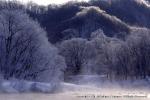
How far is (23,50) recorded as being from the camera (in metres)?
39.3

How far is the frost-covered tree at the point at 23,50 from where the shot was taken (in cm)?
3812

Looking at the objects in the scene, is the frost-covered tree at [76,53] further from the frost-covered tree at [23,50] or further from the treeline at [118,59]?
the frost-covered tree at [23,50]

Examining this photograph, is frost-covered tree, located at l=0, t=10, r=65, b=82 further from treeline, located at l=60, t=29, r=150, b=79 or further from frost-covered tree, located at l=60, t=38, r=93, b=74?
frost-covered tree, located at l=60, t=38, r=93, b=74

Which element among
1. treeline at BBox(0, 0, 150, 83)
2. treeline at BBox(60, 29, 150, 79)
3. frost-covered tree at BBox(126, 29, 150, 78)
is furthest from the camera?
treeline at BBox(60, 29, 150, 79)

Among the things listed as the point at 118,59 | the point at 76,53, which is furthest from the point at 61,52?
the point at 118,59

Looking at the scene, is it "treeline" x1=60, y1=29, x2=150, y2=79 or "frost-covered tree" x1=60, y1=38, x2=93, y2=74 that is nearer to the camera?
"treeline" x1=60, y1=29, x2=150, y2=79

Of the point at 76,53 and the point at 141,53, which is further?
the point at 76,53

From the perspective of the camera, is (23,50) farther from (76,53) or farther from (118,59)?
(76,53)

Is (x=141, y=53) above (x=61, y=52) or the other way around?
above

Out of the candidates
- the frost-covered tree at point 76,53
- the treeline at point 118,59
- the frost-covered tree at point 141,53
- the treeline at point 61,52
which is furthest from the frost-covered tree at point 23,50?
the frost-covered tree at point 76,53

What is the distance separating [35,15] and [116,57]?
55.8 m

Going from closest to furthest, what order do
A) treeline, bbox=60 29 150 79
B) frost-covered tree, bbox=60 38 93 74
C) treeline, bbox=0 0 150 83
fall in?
treeline, bbox=0 0 150 83
treeline, bbox=60 29 150 79
frost-covered tree, bbox=60 38 93 74

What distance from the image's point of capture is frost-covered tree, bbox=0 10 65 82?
125 ft

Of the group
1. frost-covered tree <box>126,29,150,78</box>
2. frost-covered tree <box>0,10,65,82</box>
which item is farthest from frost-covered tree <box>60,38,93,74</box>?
frost-covered tree <box>0,10,65,82</box>
